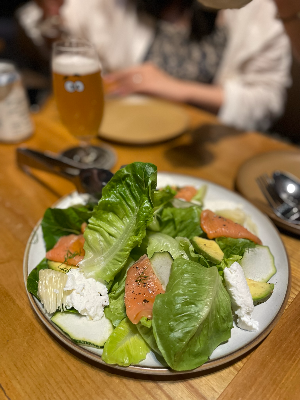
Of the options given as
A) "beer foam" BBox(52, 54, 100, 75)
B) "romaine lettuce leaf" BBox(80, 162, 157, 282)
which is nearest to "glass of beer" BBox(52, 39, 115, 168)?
"beer foam" BBox(52, 54, 100, 75)

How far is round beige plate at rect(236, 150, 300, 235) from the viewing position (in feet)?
3.70

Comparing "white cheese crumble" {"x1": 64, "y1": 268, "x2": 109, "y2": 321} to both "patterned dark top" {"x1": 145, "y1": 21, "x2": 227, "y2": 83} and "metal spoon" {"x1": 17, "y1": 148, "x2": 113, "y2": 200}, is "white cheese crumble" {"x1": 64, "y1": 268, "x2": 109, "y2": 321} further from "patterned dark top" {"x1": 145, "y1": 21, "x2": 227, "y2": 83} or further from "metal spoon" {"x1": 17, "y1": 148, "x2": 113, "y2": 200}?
"patterned dark top" {"x1": 145, "y1": 21, "x2": 227, "y2": 83}

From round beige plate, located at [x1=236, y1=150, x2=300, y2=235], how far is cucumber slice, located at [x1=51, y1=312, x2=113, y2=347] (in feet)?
2.23

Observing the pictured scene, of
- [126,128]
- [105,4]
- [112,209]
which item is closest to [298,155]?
[126,128]

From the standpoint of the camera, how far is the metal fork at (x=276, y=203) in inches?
42.0

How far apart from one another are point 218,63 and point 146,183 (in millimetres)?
2124

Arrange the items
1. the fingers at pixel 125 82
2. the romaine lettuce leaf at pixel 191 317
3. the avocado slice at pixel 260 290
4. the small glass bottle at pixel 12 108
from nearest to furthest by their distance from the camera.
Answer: the romaine lettuce leaf at pixel 191 317
the avocado slice at pixel 260 290
the small glass bottle at pixel 12 108
the fingers at pixel 125 82

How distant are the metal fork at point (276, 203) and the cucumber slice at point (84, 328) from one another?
71 centimetres

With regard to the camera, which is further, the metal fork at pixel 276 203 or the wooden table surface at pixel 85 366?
the metal fork at pixel 276 203

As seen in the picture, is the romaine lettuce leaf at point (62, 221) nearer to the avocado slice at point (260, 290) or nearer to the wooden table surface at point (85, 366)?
the wooden table surface at point (85, 366)

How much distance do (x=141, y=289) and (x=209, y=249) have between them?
21cm

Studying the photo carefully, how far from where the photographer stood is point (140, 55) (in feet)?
8.92

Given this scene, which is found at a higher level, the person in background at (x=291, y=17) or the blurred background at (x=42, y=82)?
the person in background at (x=291, y=17)

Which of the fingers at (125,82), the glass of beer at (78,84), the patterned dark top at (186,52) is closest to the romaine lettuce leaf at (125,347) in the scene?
the glass of beer at (78,84)
